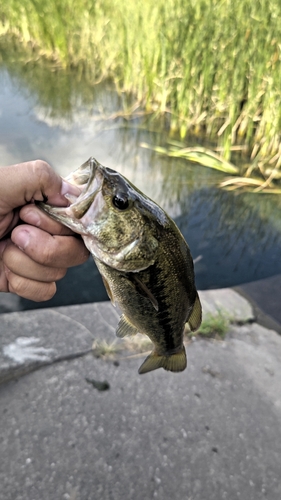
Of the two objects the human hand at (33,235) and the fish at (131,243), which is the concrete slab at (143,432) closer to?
the human hand at (33,235)

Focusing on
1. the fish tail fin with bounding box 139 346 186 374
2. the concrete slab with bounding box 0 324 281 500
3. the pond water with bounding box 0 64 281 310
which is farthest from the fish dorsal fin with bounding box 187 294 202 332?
the pond water with bounding box 0 64 281 310

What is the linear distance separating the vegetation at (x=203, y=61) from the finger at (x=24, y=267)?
3.47m

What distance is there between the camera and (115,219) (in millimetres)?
1251

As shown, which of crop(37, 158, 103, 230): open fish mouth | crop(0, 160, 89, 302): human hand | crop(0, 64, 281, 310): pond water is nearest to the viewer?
crop(37, 158, 103, 230): open fish mouth

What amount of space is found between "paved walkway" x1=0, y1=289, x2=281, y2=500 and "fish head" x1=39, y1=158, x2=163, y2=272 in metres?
1.20

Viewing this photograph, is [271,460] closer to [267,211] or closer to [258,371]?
[258,371]

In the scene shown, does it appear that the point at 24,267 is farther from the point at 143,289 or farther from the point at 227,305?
the point at 227,305

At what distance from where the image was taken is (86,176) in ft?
4.32

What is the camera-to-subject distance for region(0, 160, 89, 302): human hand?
4.38ft

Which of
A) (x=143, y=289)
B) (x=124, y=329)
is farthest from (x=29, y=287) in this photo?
(x=143, y=289)

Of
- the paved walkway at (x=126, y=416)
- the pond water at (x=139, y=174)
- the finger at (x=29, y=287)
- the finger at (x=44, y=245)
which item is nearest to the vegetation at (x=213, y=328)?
the paved walkway at (x=126, y=416)

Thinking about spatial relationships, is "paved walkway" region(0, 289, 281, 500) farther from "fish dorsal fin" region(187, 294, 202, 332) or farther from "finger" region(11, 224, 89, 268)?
"finger" region(11, 224, 89, 268)

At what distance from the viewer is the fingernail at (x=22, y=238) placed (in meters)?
1.42

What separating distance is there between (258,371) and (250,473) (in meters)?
0.69
